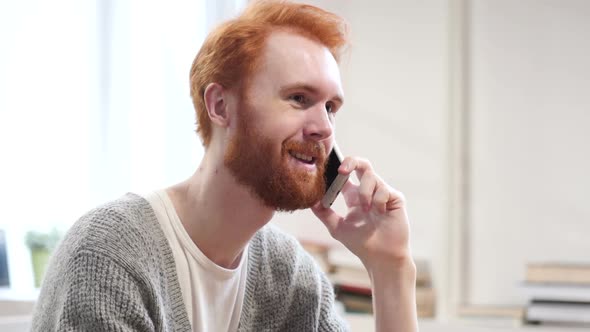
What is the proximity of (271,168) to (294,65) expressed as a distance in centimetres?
17

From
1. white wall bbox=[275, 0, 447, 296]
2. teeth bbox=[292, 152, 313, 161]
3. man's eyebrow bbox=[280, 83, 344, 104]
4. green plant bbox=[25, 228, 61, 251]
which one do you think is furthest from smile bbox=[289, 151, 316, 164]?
white wall bbox=[275, 0, 447, 296]

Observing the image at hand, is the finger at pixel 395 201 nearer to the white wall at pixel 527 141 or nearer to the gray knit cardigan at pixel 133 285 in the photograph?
the gray knit cardigan at pixel 133 285

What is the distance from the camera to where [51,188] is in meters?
1.74

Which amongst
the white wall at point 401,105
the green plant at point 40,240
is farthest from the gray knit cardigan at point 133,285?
the white wall at point 401,105

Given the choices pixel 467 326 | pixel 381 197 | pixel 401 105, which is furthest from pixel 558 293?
pixel 381 197

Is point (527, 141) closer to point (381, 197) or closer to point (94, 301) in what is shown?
point (381, 197)

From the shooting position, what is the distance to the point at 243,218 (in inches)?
56.4

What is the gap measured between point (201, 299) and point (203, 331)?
0.05 metres

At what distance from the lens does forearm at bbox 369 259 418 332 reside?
1539 millimetres

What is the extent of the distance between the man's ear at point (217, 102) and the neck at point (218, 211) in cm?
7

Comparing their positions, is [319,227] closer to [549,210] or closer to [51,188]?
[549,210]

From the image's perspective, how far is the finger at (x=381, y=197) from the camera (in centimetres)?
151

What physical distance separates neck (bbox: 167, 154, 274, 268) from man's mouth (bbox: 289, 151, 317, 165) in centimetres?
10

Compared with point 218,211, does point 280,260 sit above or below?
below
